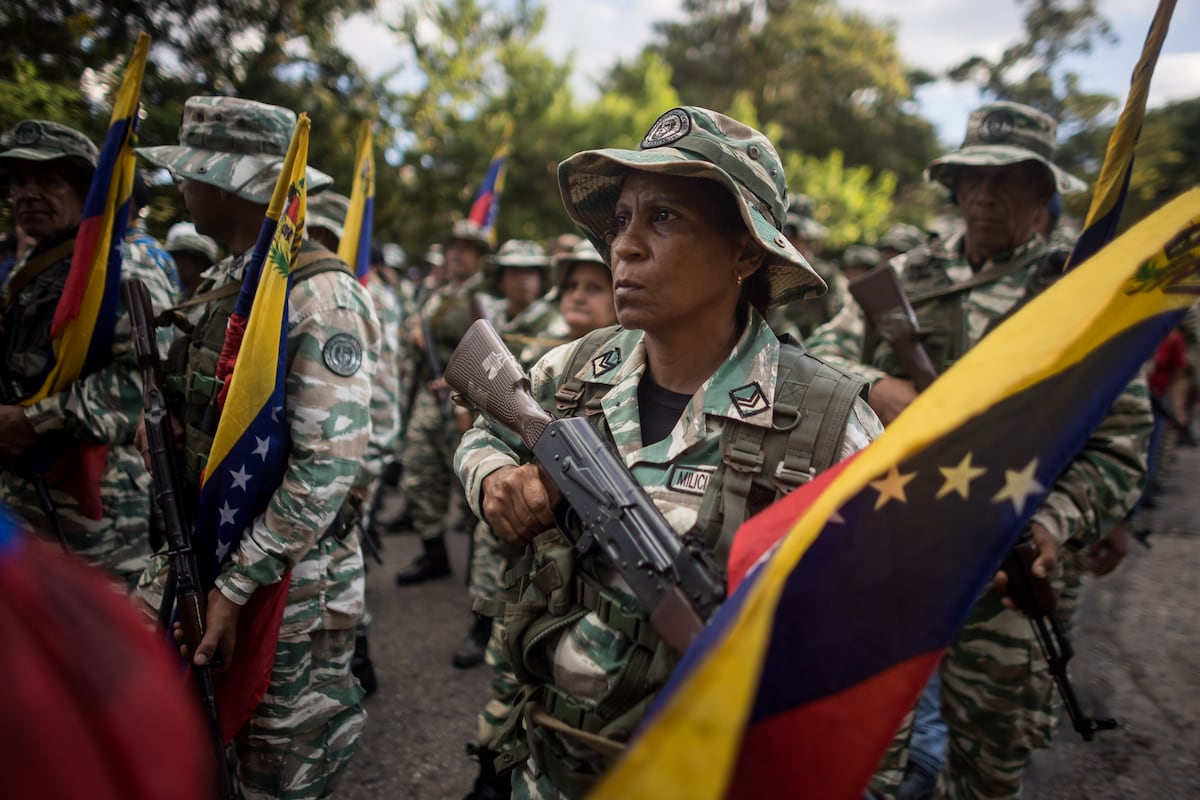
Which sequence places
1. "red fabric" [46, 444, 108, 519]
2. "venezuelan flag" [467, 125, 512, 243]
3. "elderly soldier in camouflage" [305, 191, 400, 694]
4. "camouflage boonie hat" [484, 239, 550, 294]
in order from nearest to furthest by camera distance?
"red fabric" [46, 444, 108, 519], "elderly soldier in camouflage" [305, 191, 400, 694], "camouflage boonie hat" [484, 239, 550, 294], "venezuelan flag" [467, 125, 512, 243]

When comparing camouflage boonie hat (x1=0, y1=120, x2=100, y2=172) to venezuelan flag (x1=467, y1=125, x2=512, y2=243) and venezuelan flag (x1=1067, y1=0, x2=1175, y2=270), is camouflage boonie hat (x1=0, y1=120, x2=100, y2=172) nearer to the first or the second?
venezuelan flag (x1=1067, y1=0, x2=1175, y2=270)

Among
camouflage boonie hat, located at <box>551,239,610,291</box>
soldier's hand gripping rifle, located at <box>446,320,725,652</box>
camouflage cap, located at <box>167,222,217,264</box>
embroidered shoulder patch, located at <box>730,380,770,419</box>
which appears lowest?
soldier's hand gripping rifle, located at <box>446,320,725,652</box>

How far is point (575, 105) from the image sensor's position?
22.8 metres

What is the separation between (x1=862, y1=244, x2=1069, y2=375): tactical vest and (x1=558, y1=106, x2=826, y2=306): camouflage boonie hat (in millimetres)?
1219

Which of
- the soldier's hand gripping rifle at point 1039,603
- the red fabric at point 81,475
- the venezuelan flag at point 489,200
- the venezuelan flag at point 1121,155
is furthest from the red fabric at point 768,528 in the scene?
the venezuelan flag at point 489,200

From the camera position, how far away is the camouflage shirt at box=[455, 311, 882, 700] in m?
1.57

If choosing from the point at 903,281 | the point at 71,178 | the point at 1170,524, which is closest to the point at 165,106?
the point at 71,178

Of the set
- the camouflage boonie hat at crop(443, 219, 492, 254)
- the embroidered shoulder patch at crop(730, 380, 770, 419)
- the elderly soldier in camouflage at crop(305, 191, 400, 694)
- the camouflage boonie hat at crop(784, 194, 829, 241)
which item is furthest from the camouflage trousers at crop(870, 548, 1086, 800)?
the camouflage boonie hat at crop(443, 219, 492, 254)

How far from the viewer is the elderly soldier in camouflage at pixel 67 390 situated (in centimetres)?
295

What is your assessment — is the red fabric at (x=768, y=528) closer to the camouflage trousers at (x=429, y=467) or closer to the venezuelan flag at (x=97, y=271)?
the venezuelan flag at (x=97, y=271)

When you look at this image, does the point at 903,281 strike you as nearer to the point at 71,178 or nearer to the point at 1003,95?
the point at 71,178

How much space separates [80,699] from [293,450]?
1.67 metres

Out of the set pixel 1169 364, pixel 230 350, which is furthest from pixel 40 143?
pixel 1169 364

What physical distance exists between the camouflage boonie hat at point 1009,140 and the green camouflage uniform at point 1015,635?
375mm
